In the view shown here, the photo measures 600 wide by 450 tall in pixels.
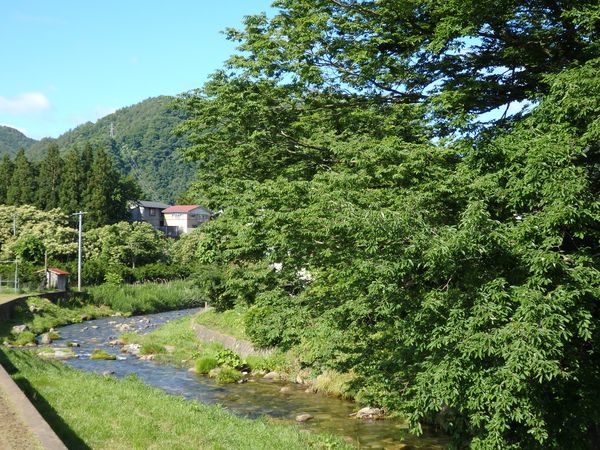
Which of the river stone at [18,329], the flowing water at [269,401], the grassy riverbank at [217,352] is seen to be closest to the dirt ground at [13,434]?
the grassy riverbank at [217,352]

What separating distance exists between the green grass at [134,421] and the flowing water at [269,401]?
145 cm

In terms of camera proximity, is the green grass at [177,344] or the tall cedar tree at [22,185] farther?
the tall cedar tree at [22,185]

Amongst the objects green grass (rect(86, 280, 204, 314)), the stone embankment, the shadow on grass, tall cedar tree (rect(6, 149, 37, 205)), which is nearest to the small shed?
green grass (rect(86, 280, 204, 314))

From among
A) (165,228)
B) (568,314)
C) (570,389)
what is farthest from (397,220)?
(165,228)

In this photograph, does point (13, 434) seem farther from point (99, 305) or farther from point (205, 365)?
point (99, 305)

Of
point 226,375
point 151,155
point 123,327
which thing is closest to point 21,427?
point 226,375

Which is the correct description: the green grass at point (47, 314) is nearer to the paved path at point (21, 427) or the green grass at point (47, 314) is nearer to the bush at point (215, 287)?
the bush at point (215, 287)

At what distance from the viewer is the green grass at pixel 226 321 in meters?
29.2

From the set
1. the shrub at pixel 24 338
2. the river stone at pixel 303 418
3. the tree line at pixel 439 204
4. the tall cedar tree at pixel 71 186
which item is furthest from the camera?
the tall cedar tree at pixel 71 186

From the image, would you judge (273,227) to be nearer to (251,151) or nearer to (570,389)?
(251,151)

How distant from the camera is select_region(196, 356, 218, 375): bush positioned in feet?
78.4

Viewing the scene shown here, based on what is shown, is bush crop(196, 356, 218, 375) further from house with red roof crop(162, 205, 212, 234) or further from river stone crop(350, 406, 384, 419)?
house with red roof crop(162, 205, 212, 234)

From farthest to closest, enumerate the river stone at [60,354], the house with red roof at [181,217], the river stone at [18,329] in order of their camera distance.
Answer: the house with red roof at [181,217]
the river stone at [18,329]
the river stone at [60,354]

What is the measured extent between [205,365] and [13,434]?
15639 mm
